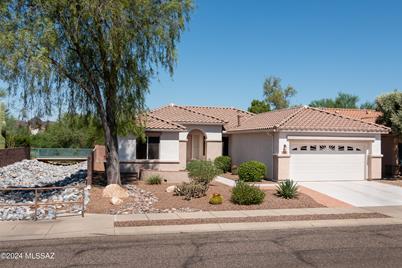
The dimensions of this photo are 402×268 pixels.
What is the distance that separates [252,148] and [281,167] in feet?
14.3

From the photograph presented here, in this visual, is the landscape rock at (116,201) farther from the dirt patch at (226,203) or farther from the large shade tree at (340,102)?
the large shade tree at (340,102)

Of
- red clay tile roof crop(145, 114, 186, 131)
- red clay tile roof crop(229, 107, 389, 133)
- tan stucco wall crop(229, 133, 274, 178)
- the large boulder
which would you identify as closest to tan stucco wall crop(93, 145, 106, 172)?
red clay tile roof crop(145, 114, 186, 131)

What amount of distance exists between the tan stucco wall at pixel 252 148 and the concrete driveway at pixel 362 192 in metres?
2.84

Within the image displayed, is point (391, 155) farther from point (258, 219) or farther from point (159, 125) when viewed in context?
point (258, 219)

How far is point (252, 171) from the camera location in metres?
23.1

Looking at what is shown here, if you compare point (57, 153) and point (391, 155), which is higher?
point (391, 155)


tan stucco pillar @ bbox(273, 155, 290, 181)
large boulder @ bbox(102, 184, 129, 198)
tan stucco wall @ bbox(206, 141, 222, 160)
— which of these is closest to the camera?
large boulder @ bbox(102, 184, 129, 198)

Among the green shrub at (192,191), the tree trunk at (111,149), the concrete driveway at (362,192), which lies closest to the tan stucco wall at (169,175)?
the tree trunk at (111,149)

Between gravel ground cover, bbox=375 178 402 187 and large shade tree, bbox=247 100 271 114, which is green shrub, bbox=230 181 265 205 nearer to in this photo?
gravel ground cover, bbox=375 178 402 187

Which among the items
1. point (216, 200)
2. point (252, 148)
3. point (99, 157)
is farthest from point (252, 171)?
point (99, 157)

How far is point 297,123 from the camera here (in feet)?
79.2

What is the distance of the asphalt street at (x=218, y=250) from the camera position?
8.66 metres

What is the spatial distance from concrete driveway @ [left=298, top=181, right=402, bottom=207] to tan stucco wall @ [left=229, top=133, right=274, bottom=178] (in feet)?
9.30

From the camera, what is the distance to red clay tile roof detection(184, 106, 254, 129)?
3513cm
